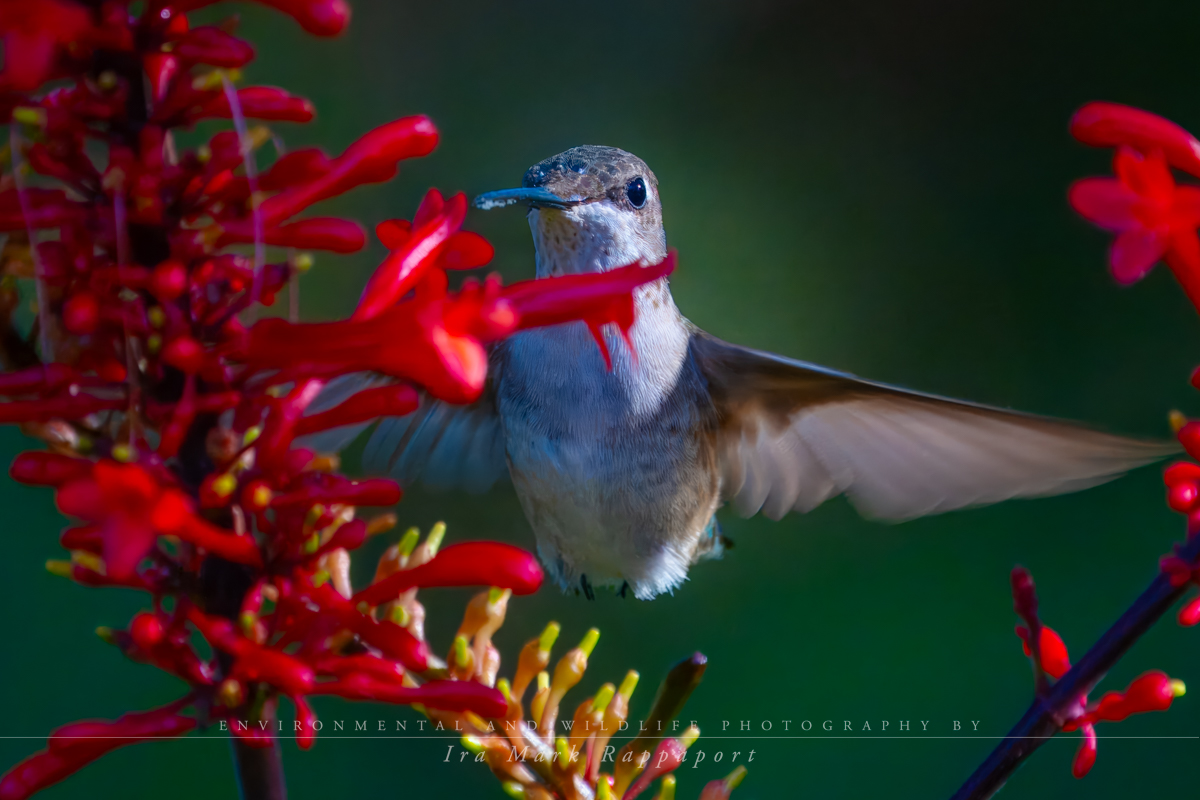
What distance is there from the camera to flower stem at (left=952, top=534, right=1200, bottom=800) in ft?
2.45

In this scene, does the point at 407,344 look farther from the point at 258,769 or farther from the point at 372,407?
the point at 258,769

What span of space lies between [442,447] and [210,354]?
95cm

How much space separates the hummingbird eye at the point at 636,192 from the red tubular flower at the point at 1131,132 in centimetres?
75

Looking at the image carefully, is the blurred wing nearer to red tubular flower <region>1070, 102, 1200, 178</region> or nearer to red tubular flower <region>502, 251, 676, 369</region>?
red tubular flower <region>502, 251, 676, 369</region>

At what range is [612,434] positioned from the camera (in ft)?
4.76

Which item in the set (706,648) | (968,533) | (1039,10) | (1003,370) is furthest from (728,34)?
(706,648)

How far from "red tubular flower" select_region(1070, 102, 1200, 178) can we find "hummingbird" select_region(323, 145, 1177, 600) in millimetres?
433

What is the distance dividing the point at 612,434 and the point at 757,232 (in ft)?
3.85

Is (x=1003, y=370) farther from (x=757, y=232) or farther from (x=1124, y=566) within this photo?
(x=757, y=232)

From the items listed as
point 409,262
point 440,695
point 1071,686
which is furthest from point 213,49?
point 1071,686

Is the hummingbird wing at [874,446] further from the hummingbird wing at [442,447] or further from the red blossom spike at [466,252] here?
the red blossom spike at [466,252]

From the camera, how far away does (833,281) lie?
8.12ft

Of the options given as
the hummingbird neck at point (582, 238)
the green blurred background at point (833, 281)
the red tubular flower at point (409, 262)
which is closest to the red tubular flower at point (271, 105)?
the red tubular flower at point (409, 262)

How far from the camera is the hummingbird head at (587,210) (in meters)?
1.30
